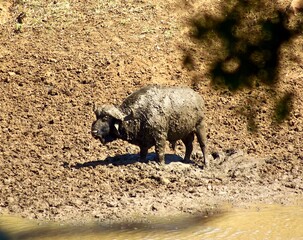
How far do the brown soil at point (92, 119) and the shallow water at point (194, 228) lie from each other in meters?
0.43

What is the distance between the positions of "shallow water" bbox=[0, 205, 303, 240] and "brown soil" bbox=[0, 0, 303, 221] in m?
0.43

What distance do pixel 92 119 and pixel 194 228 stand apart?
216 inches

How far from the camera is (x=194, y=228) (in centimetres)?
940

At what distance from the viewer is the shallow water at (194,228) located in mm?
9109

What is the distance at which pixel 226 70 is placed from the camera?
1641 cm

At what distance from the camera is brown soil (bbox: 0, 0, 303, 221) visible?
10.9 meters

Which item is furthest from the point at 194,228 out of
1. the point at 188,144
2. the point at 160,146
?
the point at 188,144

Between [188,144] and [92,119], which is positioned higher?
[92,119]

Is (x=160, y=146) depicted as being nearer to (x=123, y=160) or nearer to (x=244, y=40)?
(x=123, y=160)

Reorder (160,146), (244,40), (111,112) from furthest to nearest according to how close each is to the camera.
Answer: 1. (244,40)
2. (160,146)
3. (111,112)

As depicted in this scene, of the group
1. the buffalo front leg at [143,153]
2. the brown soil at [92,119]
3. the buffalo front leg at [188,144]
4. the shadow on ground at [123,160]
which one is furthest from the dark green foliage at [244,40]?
the buffalo front leg at [143,153]

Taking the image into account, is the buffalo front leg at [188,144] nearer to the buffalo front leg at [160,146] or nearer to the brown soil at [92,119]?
the brown soil at [92,119]

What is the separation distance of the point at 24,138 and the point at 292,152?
17.8 ft

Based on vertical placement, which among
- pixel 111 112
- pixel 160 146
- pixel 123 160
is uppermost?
pixel 111 112
